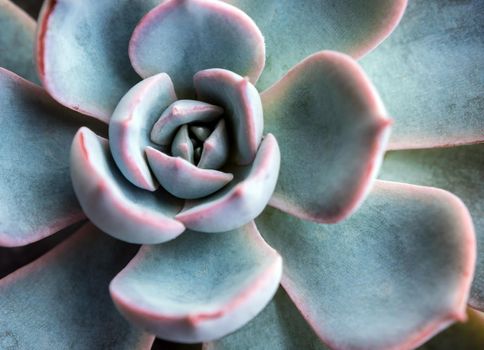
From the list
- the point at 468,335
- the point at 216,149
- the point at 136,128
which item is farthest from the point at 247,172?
the point at 468,335

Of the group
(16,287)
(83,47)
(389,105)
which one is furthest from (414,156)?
(16,287)

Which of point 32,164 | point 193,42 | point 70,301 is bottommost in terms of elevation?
point 70,301

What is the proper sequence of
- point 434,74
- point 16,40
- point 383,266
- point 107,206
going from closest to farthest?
point 107,206 < point 383,266 < point 434,74 < point 16,40

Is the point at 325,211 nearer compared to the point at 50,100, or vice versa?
the point at 325,211

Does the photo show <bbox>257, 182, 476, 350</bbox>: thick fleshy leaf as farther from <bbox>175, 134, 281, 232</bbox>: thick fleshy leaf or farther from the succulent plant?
<bbox>175, 134, 281, 232</bbox>: thick fleshy leaf

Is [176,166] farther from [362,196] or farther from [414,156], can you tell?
[414,156]

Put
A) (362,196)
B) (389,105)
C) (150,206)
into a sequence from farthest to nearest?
1. (389,105)
2. (150,206)
3. (362,196)

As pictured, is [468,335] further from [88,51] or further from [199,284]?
[88,51]
